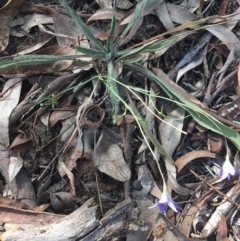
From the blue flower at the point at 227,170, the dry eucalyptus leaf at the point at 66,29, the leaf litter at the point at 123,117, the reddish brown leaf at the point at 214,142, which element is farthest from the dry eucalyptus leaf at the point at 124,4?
the blue flower at the point at 227,170

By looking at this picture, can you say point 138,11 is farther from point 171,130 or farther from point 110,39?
point 171,130

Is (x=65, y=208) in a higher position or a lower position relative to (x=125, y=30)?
lower

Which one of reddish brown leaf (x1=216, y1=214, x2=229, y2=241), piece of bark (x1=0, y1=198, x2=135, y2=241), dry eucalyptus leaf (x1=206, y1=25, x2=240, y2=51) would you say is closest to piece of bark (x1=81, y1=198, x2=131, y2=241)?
piece of bark (x1=0, y1=198, x2=135, y2=241)

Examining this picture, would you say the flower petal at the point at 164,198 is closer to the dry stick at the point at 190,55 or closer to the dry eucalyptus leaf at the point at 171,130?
the dry eucalyptus leaf at the point at 171,130

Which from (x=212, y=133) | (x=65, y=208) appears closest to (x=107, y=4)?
(x=212, y=133)

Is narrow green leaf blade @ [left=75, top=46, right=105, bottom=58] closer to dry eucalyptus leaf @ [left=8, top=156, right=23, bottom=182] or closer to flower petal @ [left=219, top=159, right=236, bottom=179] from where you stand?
dry eucalyptus leaf @ [left=8, top=156, right=23, bottom=182]

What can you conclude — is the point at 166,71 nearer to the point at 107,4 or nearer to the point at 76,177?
the point at 107,4

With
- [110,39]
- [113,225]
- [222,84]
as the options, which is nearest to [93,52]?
[110,39]
